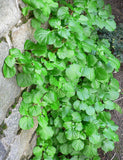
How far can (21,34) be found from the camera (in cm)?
121

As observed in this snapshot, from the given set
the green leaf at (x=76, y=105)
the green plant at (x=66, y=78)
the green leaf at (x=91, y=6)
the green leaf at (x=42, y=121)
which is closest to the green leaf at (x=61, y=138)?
the green plant at (x=66, y=78)

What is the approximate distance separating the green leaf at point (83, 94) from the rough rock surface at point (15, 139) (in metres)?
0.62

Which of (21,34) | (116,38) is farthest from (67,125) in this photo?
(116,38)

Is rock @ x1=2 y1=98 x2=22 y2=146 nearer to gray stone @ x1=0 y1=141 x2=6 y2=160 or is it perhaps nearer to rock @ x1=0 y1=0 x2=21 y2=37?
gray stone @ x1=0 y1=141 x2=6 y2=160

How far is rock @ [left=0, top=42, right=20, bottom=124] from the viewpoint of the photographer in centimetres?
105

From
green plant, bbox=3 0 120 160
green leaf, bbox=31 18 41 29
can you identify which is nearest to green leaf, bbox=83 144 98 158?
green plant, bbox=3 0 120 160

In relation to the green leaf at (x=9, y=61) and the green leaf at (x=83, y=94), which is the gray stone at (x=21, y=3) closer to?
the green leaf at (x=9, y=61)

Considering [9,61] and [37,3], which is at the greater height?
[37,3]

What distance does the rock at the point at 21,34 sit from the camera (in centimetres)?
115

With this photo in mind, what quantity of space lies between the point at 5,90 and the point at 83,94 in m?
0.87

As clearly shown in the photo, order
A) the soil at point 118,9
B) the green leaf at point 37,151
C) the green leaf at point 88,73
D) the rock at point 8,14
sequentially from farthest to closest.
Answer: the soil at point 118,9 → the green leaf at point 37,151 → the green leaf at point 88,73 → the rock at point 8,14

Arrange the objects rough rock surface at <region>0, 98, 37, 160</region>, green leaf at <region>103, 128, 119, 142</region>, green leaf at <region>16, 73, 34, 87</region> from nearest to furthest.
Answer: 1. green leaf at <region>16, 73, 34, 87</region>
2. rough rock surface at <region>0, 98, 37, 160</region>
3. green leaf at <region>103, 128, 119, 142</region>

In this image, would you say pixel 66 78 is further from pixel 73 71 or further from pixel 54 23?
pixel 54 23

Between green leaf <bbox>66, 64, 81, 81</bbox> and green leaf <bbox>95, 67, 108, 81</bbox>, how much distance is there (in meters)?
0.28
